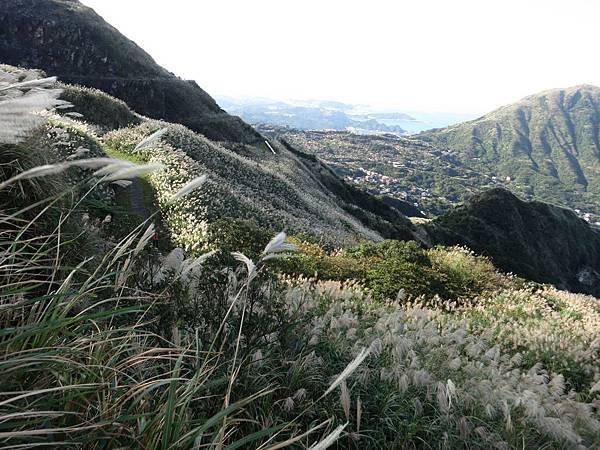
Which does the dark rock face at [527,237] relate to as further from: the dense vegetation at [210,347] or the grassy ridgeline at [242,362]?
the grassy ridgeline at [242,362]

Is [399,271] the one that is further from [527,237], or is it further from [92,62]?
[527,237]

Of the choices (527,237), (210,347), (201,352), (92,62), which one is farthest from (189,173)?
(527,237)

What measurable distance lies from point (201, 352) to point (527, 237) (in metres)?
87.8

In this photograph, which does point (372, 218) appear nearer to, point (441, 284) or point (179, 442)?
point (441, 284)

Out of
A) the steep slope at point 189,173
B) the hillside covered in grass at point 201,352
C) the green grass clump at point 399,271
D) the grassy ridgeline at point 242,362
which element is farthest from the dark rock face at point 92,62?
the grassy ridgeline at point 242,362

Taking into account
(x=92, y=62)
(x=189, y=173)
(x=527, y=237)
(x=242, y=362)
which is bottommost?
(x=527, y=237)

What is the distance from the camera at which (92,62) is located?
2712 inches

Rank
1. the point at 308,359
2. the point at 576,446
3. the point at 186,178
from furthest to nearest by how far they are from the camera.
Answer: the point at 186,178 < the point at 576,446 < the point at 308,359

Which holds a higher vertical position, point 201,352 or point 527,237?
point 201,352

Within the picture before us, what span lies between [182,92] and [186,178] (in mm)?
57453

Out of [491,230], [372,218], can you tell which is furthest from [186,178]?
[491,230]

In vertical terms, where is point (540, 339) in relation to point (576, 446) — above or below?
below

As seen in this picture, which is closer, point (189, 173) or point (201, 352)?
point (201, 352)

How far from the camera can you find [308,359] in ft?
14.9
